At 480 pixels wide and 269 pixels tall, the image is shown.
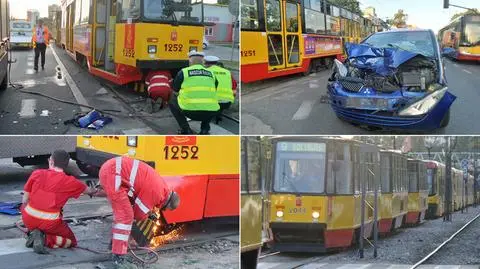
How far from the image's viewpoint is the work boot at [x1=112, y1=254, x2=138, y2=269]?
4371 mm

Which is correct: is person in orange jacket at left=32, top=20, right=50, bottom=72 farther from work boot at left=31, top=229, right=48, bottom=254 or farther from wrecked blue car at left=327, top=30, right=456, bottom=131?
work boot at left=31, top=229, right=48, bottom=254

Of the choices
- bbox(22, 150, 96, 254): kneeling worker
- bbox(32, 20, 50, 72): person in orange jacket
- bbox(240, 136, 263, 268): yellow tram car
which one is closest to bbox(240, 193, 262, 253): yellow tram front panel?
bbox(240, 136, 263, 268): yellow tram car

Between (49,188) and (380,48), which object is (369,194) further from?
(49,188)

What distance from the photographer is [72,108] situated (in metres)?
8.36

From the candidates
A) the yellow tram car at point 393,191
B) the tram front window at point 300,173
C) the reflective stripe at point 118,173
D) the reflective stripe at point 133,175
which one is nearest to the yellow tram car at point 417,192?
the yellow tram car at point 393,191

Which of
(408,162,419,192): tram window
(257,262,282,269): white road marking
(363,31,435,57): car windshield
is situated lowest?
(257,262,282,269): white road marking

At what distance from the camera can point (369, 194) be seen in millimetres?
7734

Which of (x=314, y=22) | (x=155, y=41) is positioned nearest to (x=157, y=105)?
(x=155, y=41)

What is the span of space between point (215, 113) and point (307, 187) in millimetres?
1433

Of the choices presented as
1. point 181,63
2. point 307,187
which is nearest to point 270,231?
point 307,187

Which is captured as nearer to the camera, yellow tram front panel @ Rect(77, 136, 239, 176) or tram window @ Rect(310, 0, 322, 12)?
yellow tram front panel @ Rect(77, 136, 239, 176)

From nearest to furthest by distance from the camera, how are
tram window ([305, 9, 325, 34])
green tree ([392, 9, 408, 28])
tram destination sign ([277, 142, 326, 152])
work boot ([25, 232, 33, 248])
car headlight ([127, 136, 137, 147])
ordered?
work boot ([25, 232, 33, 248])
car headlight ([127, 136, 137, 147])
tram destination sign ([277, 142, 326, 152])
green tree ([392, 9, 408, 28])
tram window ([305, 9, 325, 34])

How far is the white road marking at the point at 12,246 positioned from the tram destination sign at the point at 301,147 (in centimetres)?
292

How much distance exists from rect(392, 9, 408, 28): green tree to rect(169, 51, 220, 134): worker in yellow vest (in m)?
3.89
